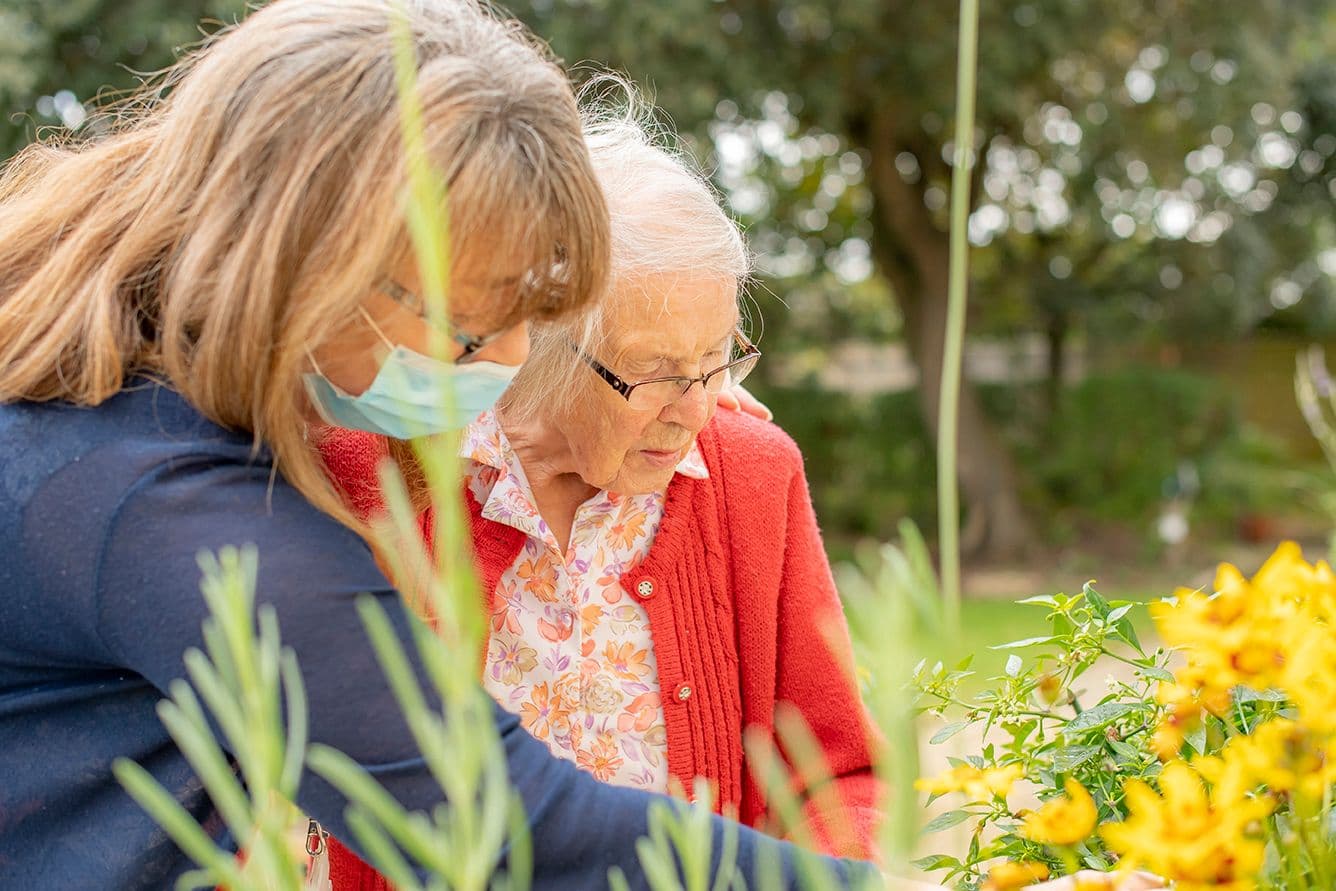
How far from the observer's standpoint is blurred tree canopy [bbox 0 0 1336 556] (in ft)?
26.1

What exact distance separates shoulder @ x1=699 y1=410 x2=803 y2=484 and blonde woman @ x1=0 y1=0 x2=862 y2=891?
645mm

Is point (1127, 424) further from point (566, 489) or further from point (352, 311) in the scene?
point (352, 311)

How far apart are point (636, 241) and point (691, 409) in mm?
213

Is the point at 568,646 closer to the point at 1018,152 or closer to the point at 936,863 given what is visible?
the point at 936,863

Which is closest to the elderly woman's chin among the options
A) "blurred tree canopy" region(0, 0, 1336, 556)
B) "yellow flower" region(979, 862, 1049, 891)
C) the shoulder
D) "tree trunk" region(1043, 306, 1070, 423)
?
the shoulder

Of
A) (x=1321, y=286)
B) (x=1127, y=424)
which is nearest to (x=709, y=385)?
(x=1127, y=424)

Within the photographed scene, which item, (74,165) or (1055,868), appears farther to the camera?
(74,165)

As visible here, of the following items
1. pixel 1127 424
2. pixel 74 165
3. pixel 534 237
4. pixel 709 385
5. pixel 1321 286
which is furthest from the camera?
pixel 1321 286

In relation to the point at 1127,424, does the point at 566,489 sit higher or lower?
higher

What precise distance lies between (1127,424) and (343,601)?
1134cm

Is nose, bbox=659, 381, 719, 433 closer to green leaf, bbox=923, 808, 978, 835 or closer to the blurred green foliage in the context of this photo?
green leaf, bbox=923, 808, 978, 835

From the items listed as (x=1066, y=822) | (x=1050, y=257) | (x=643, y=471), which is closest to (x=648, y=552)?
(x=643, y=471)

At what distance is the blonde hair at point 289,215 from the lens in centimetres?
96

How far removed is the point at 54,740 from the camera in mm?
1068
